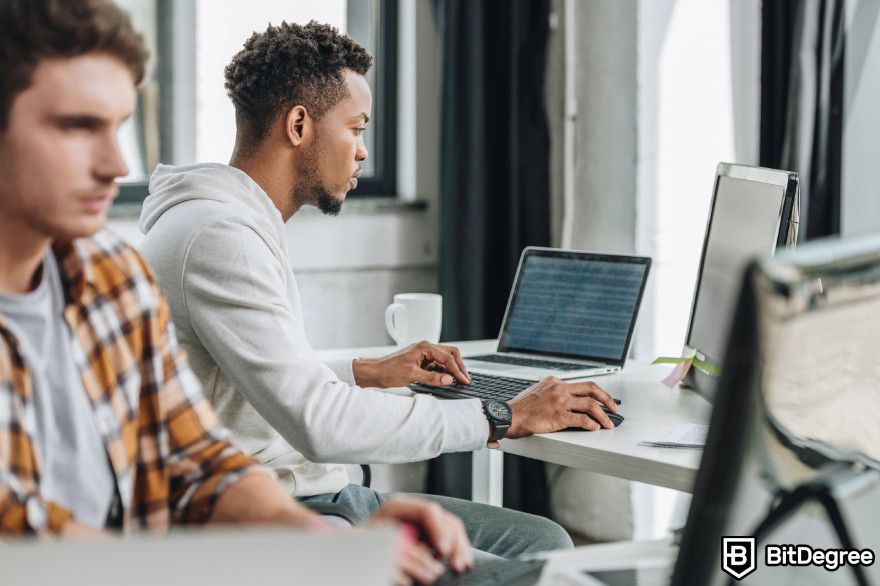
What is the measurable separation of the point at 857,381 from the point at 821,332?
15cm

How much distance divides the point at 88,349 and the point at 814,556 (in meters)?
0.64

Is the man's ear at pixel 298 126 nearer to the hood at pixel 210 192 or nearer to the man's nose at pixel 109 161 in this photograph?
the hood at pixel 210 192

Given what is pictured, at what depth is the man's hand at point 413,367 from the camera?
1900 millimetres

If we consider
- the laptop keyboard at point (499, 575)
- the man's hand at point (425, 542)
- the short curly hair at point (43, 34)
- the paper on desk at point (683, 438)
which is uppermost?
the short curly hair at point (43, 34)

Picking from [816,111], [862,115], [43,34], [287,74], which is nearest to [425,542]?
[43,34]

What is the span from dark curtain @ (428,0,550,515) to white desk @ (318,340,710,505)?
37.0 inches

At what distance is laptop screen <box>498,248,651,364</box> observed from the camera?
2.10 metres

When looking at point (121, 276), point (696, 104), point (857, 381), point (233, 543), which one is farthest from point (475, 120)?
point (233, 543)

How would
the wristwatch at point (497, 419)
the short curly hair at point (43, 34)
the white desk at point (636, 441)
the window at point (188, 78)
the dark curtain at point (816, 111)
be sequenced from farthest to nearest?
1. the window at point (188, 78)
2. the dark curtain at point (816, 111)
3. the wristwatch at point (497, 419)
4. the white desk at point (636, 441)
5. the short curly hair at point (43, 34)

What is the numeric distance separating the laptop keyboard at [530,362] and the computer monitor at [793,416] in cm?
117

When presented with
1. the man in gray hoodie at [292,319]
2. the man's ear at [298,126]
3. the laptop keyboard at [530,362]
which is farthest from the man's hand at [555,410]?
the man's ear at [298,126]

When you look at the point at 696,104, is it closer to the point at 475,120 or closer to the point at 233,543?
the point at 475,120

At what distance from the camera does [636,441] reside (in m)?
1.53

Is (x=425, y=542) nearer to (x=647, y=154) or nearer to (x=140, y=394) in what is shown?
(x=140, y=394)
